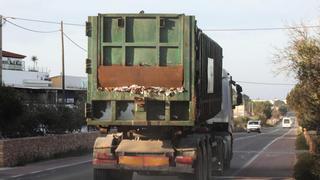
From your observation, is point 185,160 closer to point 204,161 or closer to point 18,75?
point 204,161

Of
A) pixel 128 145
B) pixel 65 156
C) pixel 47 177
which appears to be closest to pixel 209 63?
pixel 128 145

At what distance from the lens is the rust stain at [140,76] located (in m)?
13.2

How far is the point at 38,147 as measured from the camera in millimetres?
25594

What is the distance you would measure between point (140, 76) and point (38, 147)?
13.3 meters

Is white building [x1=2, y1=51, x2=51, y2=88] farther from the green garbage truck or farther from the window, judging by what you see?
the green garbage truck

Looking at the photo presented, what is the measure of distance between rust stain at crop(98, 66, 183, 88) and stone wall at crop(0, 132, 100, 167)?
10.3 metres

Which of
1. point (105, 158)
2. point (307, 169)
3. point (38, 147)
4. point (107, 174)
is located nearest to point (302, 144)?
point (38, 147)

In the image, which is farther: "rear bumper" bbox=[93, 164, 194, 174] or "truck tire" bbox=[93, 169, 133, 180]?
"truck tire" bbox=[93, 169, 133, 180]

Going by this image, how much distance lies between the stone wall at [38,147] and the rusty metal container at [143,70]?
10.3 meters

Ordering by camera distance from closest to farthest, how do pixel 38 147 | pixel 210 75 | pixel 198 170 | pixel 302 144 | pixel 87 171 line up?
pixel 198 170 → pixel 210 75 → pixel 87 171 → pixel 38 147 → pixel 302 144

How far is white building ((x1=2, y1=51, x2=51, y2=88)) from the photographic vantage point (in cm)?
7413

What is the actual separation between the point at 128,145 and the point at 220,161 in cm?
549

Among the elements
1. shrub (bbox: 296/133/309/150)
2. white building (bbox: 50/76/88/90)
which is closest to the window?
shrub (bbox: 296/133/309/150)

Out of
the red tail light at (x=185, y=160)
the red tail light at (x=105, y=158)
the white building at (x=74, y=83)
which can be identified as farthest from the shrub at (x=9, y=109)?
the white building at (x=74, y=83)
